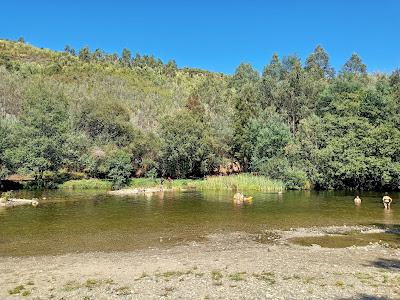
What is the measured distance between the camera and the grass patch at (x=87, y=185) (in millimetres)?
71938

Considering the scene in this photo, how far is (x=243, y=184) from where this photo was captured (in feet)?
225

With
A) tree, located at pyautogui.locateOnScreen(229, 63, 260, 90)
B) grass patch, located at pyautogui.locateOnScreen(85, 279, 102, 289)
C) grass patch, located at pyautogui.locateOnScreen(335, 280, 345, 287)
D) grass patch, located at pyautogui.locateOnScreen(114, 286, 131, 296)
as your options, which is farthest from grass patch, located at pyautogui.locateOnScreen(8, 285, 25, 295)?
tree, located at pyautogui.locateOnScreen(229, 63, 260, 90)

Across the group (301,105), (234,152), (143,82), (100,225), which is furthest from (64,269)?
(143,82)

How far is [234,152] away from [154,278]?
7358cm

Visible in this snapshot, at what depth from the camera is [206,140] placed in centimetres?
8125

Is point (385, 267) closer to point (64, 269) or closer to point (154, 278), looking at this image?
point (154, 278)

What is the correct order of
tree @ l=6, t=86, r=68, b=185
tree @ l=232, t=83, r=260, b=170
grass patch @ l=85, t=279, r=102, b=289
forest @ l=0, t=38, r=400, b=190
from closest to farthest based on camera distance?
grass patch @ l=85, t=279, r=102, b=289 → forest @ l=0, t=38, r=400, b=190 → tree @ l=6, t=86, r=68, b=185 → tree @ l=232, t=83, r=260, b=170

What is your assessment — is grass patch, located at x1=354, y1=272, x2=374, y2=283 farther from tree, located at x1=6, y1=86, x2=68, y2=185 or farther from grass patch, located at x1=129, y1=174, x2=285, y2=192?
tree, located at x1=6, y1=86, x2=68, y2=185

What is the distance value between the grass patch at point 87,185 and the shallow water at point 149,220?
19.1 meters

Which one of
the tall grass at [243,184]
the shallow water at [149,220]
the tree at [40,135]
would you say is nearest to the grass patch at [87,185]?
the tree at [40,135]

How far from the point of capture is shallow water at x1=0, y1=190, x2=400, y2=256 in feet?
85.9

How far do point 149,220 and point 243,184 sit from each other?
3528 cm

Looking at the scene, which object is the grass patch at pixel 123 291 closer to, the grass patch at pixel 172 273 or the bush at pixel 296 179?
the grass patch at pixel 172 273

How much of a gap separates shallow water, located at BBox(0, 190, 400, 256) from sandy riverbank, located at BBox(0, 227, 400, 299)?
11.5ft
